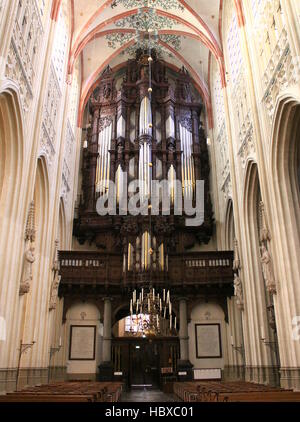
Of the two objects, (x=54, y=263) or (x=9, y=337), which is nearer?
(x=9, y=337)

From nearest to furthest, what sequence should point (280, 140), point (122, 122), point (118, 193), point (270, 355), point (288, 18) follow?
point (288, 18)
point (280, 140)
point (270, 355)
point (118, 193)
point (122, 122)

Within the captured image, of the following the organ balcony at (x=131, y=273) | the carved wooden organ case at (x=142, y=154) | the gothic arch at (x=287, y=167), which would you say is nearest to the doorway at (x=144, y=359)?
the organ balcony at (x=131, y=273)

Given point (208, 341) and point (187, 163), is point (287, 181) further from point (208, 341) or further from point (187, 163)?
point (187, 163)

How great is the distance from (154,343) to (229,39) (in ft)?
52.5

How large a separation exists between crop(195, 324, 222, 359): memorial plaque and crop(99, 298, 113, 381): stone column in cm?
427

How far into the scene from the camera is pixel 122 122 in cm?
2445

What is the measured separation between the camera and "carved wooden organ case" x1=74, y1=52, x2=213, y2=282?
19750 millimetres

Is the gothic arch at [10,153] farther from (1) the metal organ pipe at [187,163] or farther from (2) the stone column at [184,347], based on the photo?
(1) the metal organ pipe at [187,163]

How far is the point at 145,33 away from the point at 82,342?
61.3 feet

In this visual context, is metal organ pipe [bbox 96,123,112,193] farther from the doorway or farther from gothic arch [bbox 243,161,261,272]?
gothic arch [bbox 243,161,261,272]

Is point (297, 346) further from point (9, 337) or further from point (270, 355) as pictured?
point (9, 337)

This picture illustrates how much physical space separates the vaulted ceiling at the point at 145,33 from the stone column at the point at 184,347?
12642 mm

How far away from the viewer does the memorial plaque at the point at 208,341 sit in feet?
63.3
